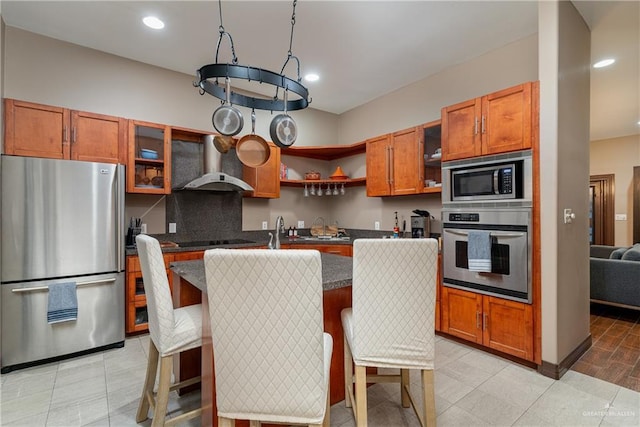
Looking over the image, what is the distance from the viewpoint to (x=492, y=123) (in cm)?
268

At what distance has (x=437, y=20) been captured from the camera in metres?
2.70

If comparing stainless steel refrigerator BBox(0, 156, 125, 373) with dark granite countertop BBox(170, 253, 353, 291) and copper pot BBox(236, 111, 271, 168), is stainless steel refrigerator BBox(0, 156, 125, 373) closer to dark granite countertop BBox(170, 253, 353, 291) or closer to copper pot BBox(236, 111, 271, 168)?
dark granite countertop BBox(170, 253, 353, 291)

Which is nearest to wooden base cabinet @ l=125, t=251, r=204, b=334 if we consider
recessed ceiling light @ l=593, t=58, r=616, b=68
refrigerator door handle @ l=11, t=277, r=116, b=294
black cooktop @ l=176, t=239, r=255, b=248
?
refrigerator door handle @ l=11, t=277, r=116, b=294

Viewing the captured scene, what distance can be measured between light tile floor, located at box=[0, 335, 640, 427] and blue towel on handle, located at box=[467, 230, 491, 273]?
0.81 metres

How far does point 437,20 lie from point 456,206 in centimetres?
169

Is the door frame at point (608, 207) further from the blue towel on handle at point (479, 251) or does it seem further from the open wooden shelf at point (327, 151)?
the blue towel on handle at point (479, 251)

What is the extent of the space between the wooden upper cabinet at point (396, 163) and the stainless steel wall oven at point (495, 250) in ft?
2.35

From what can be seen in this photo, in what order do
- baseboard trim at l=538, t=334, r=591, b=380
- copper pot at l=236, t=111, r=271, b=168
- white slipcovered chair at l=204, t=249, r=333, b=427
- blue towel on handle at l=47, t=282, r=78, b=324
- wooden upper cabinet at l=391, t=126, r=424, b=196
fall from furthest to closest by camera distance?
wooden upper cabinet at l=391, t=126, r=424, b=196 < blue towel on handle at l=47, t=282, r=78, b=324 < copper pot at l=236, t=111, r=271, b=168 < baseboard trim at l=538, t=334, r=591, b=380 < white slipcovered chair at l=204, t=249, r=333, b=427

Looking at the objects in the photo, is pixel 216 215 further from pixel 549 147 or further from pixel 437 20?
pixel 549 147

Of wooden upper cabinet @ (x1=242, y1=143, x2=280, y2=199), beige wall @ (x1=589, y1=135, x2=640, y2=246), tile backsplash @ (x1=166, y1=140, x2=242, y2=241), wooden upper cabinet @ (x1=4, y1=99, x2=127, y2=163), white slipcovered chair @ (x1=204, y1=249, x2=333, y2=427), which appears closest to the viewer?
white slipcovered chair @ (x1=204, y1=249, x2=333, y2=427)

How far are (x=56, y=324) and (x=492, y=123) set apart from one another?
415cm

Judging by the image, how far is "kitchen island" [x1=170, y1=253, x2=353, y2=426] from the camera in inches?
60.7

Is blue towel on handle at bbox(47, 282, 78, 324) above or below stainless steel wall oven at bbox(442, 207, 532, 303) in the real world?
below

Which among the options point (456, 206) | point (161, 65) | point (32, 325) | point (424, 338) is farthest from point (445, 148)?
point (32, 325)
